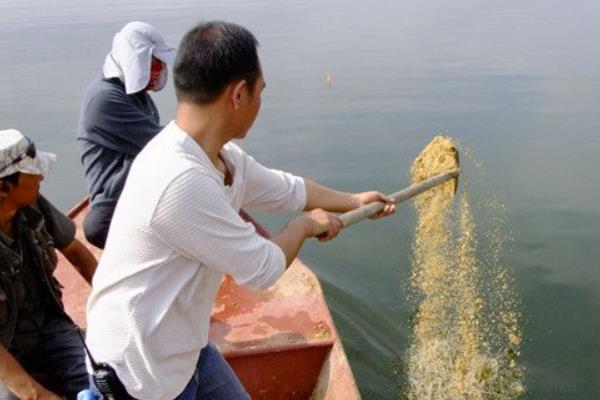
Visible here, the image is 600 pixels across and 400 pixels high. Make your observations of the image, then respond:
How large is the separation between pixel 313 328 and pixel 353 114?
8349 millimetres

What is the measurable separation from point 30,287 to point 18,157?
0.62 metres

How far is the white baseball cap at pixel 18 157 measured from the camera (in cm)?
239

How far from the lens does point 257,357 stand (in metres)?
3.46

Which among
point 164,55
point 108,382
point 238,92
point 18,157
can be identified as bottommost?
point 108,382

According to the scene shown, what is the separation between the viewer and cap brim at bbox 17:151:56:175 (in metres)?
2.44

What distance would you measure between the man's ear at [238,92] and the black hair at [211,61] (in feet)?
0.05

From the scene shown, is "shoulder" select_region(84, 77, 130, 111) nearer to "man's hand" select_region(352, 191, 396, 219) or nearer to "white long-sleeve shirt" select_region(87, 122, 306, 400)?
"man's hand" select_region(352, 191, 396, 219)

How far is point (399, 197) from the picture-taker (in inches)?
126

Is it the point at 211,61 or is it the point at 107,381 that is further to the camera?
the point at 107,381

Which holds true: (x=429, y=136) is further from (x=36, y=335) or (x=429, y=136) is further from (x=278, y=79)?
(x=36, y=335)

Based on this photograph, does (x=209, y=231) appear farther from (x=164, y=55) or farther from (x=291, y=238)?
(x=164, y=55)

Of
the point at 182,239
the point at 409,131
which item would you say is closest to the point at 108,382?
the point at 182,239

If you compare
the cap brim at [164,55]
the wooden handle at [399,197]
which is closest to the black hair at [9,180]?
the wooden handle at [399,197]

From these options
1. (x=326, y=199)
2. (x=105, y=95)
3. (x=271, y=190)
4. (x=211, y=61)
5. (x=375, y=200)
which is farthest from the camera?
(x=105, y=95)
